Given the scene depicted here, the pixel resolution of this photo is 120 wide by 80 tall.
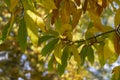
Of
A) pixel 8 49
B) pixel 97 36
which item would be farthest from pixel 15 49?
pixel 97 36

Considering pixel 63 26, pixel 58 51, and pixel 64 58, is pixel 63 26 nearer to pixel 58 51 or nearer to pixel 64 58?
pixel 58 51

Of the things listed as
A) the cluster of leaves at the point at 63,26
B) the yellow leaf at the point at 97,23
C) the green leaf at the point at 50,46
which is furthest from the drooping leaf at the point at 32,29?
the green leaf at the point at 50,46

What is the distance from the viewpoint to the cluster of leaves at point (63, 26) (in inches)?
41.9

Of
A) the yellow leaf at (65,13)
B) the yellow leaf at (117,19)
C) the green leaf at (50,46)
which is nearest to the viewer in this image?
the yellow leaf at (117,19)

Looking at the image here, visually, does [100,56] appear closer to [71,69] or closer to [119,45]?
[119,45]

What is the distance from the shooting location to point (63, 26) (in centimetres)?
129

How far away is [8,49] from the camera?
679 cm

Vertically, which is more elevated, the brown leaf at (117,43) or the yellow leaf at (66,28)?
the yellow leaf at (66,28)

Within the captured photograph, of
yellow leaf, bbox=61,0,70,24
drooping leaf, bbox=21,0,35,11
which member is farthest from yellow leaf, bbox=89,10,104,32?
drooping leaf, bbox=21,0,35,11

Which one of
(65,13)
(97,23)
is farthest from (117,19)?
(65,13)

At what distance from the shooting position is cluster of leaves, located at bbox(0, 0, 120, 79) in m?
1.07

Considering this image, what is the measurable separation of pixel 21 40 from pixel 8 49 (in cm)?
567

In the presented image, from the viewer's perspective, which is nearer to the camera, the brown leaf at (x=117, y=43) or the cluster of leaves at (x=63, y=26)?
the cluster of leaves at (x=63, y=26)

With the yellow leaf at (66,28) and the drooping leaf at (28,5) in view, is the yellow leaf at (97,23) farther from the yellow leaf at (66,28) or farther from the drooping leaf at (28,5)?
the drooping leaf at (28,5)
